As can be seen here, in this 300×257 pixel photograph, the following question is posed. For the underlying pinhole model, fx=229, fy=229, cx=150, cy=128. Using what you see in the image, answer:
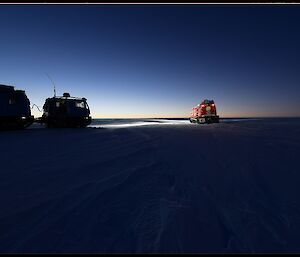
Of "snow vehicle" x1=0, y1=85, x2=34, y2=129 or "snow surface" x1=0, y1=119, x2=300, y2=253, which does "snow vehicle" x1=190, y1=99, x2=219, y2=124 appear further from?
"snow surface" x1=0, y1=119, x2=300, y2=253

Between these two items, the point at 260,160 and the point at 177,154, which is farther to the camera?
the point at 177,154

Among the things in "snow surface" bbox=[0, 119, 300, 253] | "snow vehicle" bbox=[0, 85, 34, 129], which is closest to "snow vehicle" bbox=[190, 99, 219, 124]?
"snow vehicle" bbox=[0, 85, 34, 129]

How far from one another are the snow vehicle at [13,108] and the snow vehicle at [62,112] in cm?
251

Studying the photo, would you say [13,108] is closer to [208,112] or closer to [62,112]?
[62,112]

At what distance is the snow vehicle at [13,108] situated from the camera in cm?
1680

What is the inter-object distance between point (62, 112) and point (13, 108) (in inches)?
171

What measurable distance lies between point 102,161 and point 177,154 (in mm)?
2331

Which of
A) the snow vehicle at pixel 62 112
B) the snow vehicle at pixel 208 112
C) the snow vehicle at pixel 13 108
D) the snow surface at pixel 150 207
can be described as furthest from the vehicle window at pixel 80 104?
the snow vehicle at pixel 208 112

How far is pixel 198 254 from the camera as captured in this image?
2.12 metres

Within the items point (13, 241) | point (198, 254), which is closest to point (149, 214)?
point (198, 254)

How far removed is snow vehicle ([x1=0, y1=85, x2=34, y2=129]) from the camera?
1680 cm

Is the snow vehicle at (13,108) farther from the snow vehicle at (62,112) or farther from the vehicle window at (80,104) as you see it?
the vehicle window at (80,104)

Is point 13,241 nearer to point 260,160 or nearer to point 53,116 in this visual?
point 260,160

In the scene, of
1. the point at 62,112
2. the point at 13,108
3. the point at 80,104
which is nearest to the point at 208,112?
the point at 80,104
